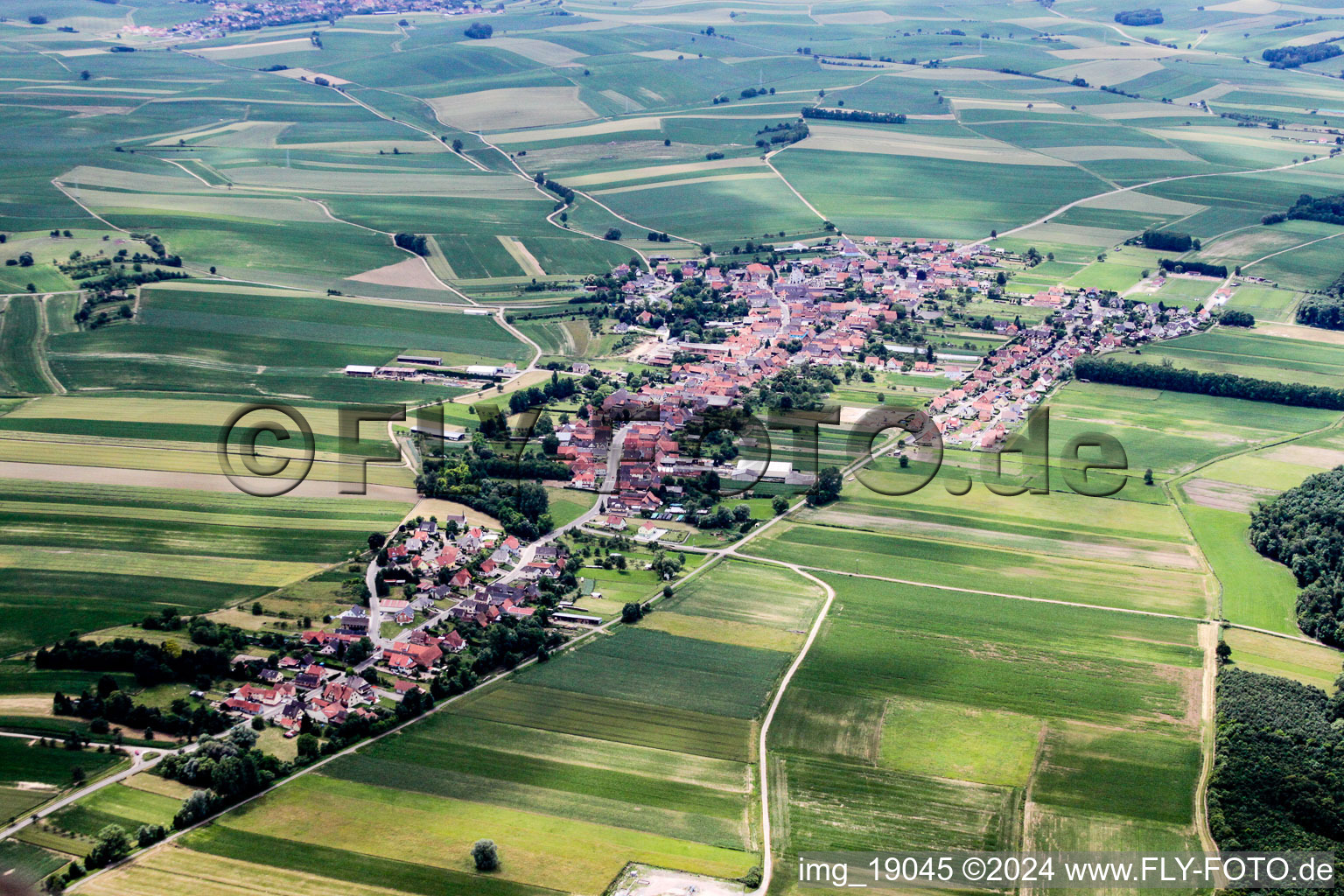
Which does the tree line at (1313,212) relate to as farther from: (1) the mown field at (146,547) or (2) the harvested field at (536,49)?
(2) the harvested field at (536,49)

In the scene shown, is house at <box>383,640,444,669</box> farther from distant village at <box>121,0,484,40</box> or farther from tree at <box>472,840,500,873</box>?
distant village at <box>121,0,484,40</box>

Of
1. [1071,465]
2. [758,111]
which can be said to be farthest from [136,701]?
[758,111]

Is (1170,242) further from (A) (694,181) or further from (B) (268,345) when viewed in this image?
(B) (268,345)

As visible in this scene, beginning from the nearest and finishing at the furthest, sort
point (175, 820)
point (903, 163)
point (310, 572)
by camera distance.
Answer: point (175, 820), point (310, 572), point (903, 163)

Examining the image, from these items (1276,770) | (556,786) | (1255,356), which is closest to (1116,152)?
(1255,356)

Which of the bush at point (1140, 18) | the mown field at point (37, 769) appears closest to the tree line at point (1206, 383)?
the mown field at point (37, 769)

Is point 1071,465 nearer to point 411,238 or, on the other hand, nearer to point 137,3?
point 411,238
